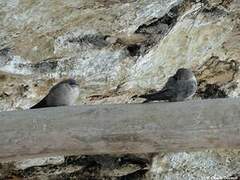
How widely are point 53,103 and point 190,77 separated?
4.41 ft

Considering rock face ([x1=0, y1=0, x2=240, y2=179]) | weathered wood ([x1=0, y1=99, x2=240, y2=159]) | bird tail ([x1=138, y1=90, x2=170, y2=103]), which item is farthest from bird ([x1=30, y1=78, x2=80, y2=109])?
weathered wood ([x1=0, y1=99, x2=240, y2=159])

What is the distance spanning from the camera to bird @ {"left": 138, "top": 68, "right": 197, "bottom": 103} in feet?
19.4

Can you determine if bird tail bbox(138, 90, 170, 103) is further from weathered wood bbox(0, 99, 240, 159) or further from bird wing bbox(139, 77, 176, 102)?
weathered wood bbox(0, 99, 240, 159)

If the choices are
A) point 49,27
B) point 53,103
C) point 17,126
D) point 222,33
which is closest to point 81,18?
point 49,27

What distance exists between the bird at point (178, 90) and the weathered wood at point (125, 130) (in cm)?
99

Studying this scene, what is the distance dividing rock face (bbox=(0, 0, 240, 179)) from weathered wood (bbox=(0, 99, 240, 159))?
2.00 metres

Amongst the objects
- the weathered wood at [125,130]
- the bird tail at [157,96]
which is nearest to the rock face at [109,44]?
the bird tail at [157,96]

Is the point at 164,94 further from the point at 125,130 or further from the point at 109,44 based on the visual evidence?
the point at 109,44

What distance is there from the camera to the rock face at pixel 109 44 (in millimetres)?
6812

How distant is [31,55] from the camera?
708 centimetres

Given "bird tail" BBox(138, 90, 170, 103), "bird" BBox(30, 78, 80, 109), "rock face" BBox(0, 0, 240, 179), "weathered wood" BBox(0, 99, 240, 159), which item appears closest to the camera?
"weathered wood" BBox(0, 99, 240, 159)

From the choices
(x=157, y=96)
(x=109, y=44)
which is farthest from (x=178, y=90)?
(x=109, y=44)

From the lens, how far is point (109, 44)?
725cm

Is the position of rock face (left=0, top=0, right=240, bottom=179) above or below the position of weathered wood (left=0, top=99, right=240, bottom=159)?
above
